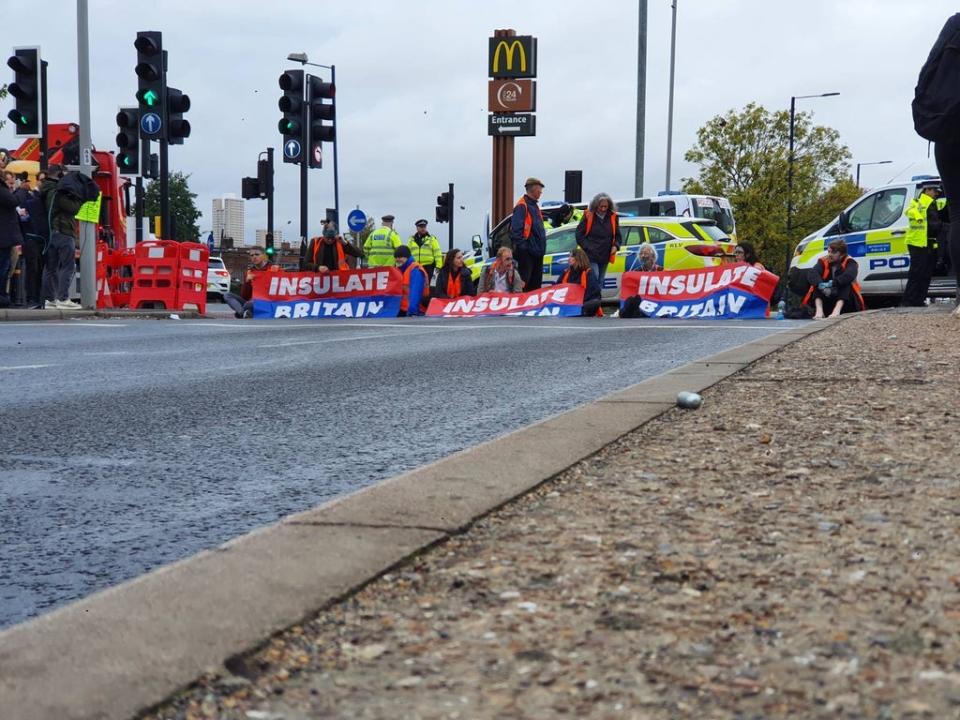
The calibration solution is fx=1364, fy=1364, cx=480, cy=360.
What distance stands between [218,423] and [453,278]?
15.5 meters

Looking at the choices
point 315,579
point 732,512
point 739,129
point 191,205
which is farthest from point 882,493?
point 191,205

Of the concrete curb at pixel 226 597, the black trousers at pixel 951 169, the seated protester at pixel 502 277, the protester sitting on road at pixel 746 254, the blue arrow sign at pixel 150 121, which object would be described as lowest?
the concrete curb at pixel 226 597

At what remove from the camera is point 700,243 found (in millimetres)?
22188

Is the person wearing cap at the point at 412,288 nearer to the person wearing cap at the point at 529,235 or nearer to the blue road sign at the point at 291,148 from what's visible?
the person wearing cap at the point at 529,235

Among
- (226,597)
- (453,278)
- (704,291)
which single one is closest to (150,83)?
(453,278)

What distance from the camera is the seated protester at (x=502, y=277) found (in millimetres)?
20391

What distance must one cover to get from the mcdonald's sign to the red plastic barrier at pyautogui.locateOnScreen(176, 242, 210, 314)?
15.5 m

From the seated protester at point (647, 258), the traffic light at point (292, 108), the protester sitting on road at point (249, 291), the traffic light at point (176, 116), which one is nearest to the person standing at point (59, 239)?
the traffic light at point (176, 116)

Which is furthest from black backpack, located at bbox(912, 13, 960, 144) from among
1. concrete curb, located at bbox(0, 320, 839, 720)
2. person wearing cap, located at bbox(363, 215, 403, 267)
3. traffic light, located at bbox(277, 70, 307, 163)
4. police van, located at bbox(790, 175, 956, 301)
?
person wearing cap, located at bbox(363, 215, 403, 267)

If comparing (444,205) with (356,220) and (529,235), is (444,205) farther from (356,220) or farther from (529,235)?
(529,235)

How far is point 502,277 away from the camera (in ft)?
67.1

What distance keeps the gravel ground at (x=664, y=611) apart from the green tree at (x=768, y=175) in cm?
5737

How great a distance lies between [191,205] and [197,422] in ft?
351

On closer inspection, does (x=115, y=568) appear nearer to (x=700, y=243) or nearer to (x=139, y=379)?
(x=139, y=379)
